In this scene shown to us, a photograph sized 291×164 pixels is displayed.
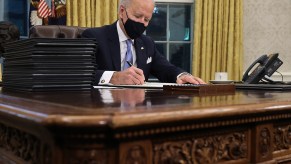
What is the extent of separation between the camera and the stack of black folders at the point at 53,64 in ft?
3.80

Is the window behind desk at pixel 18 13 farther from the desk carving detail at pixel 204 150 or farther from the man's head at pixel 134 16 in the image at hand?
the desk carving detail at pixel 204 150

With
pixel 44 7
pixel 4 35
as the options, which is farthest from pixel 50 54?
pixel 44 7

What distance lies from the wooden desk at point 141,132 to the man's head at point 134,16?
1.76m

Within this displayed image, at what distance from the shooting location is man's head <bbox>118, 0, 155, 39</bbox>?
8.62 feet

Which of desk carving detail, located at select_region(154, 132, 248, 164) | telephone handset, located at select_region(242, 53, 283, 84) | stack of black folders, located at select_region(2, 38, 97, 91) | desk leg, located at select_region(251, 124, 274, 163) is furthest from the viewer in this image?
telephone handset, located at select_region(242, 53, 283, 84)

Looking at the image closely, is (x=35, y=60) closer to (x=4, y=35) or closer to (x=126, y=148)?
(x=126, y=148)

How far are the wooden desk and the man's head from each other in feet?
5.76

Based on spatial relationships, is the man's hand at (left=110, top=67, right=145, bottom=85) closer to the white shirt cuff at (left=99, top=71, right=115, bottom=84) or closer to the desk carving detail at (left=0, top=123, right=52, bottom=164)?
the white shirt cuff at (left=99, top=71, right=115, bottom=84)

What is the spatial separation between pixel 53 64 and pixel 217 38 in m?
3.43

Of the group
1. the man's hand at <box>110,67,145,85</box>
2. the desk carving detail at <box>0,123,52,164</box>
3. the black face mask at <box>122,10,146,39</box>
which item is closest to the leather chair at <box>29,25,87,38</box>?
the black face mask at <box>122,10,146,39</box>

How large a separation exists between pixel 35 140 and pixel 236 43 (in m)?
3.91

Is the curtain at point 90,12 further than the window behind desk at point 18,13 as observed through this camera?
No

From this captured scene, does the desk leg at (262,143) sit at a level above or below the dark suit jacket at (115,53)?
below

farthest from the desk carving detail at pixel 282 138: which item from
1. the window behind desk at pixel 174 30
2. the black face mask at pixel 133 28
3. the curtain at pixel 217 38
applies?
the window behind desk at pixel 174 30
